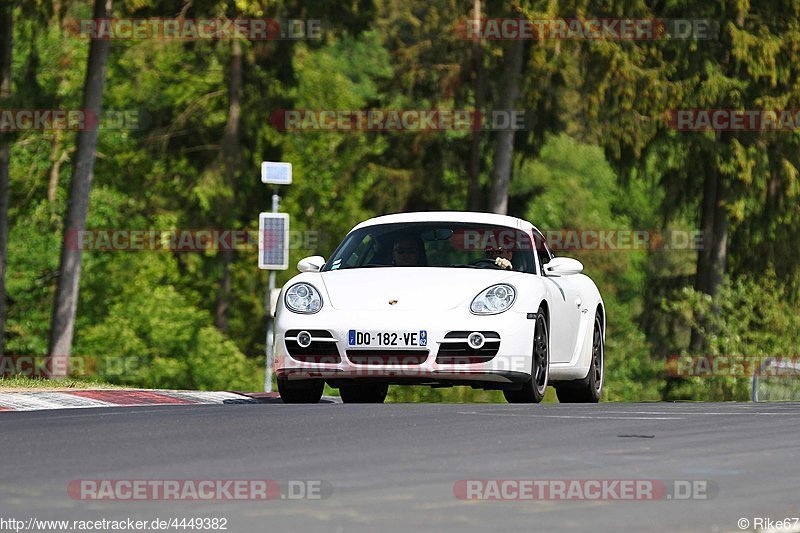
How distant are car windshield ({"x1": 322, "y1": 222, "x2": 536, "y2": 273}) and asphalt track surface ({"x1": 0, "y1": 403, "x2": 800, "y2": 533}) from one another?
73.8 inches

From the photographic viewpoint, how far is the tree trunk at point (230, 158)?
4616 centimetres

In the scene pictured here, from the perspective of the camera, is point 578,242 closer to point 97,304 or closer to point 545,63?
point 97,304

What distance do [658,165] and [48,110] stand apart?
→ 12035mm

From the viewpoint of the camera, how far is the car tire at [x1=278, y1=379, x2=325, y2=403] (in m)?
14.7

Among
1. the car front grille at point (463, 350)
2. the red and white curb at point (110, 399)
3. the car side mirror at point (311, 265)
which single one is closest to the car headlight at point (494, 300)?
the car front grille at point (463, 350)

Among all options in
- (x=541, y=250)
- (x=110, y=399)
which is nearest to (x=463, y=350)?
(x=541, y=250)

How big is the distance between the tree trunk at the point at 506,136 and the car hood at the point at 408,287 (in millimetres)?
20322

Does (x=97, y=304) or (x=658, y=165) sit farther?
(x=97, y=304)

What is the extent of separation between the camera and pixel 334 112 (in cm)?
5169

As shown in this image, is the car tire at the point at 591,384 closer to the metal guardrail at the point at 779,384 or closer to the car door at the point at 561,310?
the car door at the point at 561,310

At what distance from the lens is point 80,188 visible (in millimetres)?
30891

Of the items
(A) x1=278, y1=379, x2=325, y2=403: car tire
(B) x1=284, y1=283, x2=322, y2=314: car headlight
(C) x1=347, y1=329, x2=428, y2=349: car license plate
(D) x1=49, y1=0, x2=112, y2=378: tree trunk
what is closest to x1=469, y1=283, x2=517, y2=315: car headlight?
(C) x1=347, y1=329, x2=428, y2=349: car license plate

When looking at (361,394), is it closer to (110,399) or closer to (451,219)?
(451,219)

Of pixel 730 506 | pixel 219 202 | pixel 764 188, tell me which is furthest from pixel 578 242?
pixel 730 506
